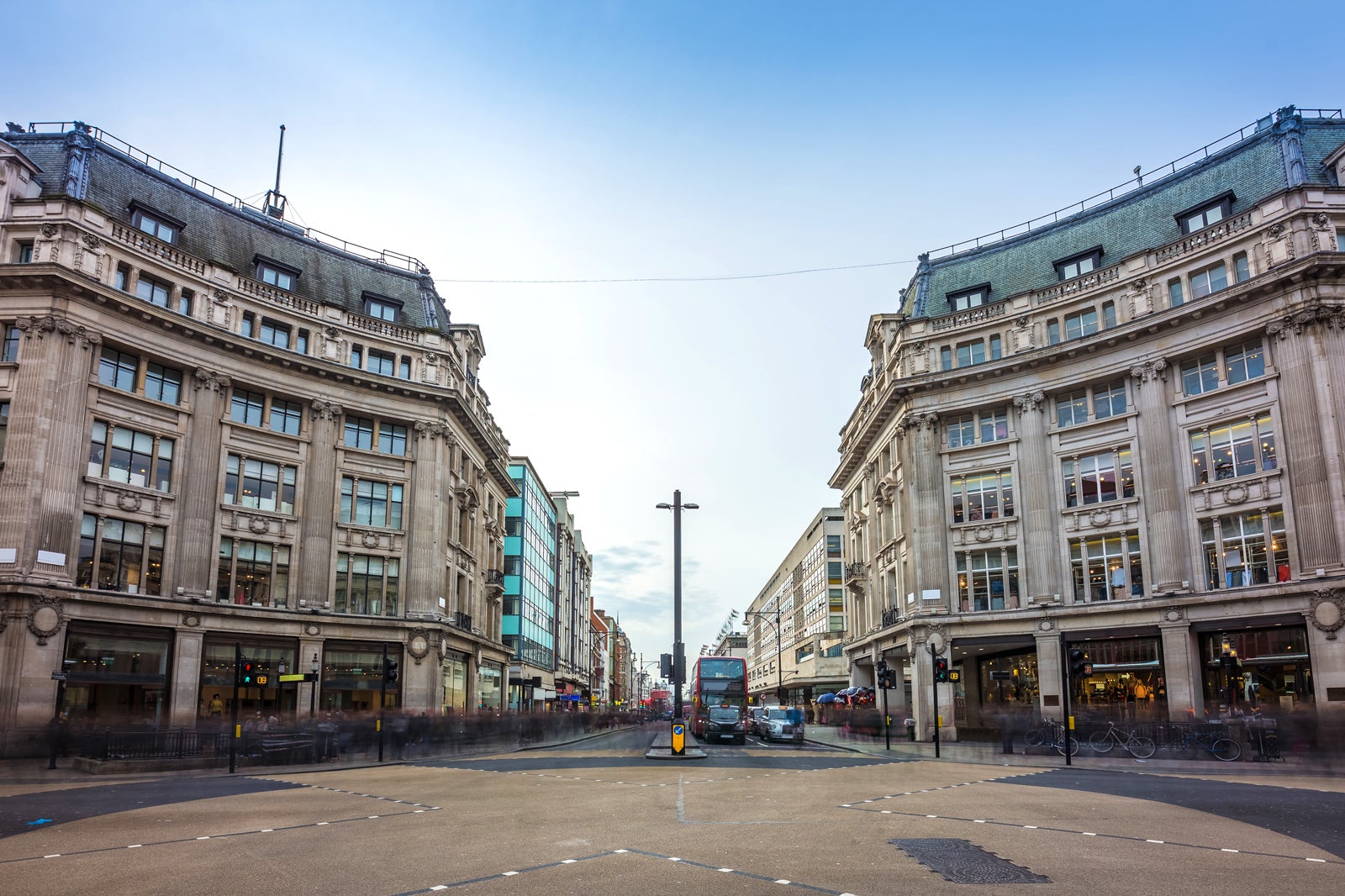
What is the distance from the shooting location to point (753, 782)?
2205 centimetres

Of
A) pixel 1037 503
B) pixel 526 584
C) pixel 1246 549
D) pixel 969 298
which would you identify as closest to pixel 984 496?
pixel 1037 503

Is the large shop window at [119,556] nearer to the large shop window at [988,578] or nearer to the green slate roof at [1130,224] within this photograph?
the large shop window at [988,578]

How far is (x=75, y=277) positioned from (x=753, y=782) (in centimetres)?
3089

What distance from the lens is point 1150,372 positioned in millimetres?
41719

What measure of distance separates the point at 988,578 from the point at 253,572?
3463 centimetres

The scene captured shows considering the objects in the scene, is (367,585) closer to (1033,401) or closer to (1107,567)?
(1033,401)

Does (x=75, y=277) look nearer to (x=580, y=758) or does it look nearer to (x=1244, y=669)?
(x=580, y=758)

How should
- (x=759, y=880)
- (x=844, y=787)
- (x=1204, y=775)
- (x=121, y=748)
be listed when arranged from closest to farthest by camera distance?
(x=759, y=880) → (x=844, y=787) → (x=1204, y=775) → (x=121, y=748)

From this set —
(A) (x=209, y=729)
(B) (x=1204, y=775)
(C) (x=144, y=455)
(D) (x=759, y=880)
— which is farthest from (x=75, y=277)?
(B) (x=1204, y=775)

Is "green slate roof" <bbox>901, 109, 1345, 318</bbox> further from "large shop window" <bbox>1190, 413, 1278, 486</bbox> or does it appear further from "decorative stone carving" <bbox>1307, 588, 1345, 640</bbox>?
"decorative stone carving" <bbox>1307, 588, 1345, 640</bbox>

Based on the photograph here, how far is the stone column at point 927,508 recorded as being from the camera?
47.7 meters

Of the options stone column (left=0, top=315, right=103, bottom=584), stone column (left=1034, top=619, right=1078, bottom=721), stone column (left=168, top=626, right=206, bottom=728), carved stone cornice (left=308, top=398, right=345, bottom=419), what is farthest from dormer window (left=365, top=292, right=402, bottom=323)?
stone column (left=1034, top=619, right=1078, bottom=721)

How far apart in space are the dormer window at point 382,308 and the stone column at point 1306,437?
4058 cm

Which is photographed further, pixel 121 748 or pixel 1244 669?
pixel 1244 669
